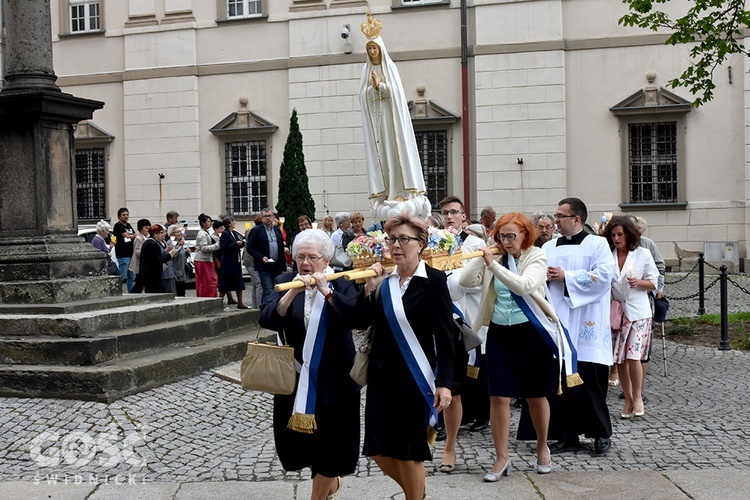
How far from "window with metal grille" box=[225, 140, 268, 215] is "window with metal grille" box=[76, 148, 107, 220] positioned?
3.69 metres

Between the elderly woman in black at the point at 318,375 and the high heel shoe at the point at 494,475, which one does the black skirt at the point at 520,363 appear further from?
the elderly woman in black at the point at 318,375

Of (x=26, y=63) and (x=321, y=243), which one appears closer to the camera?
(x=321, y=243)

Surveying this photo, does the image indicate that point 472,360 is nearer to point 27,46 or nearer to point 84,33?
point 27,46

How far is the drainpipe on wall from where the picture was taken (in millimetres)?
22094

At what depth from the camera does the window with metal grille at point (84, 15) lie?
83.0 ft

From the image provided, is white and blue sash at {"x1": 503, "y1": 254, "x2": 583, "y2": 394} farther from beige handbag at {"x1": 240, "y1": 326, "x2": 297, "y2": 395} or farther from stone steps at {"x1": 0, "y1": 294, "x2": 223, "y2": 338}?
stone steps at {"x1": 0, "y1": 294, "x2": 223, "y2": 338}

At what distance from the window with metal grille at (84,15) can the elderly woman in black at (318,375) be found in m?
22.2

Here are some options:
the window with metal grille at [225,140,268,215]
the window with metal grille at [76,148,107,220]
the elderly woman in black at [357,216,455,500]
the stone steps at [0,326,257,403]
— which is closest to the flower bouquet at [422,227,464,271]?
the elderly woman in black at [357,216,455,500]

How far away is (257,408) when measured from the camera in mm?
8148

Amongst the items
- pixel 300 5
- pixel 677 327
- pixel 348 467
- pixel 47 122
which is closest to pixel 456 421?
pixel 348 467

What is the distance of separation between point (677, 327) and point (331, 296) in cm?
941

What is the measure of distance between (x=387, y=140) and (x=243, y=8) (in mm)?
15658

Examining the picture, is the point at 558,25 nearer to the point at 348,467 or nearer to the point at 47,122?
the point at 47,122

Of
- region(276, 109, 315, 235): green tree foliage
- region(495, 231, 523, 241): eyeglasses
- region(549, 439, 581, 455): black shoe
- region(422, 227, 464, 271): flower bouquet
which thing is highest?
region(276, 109, 315, 235): green tree foliage
